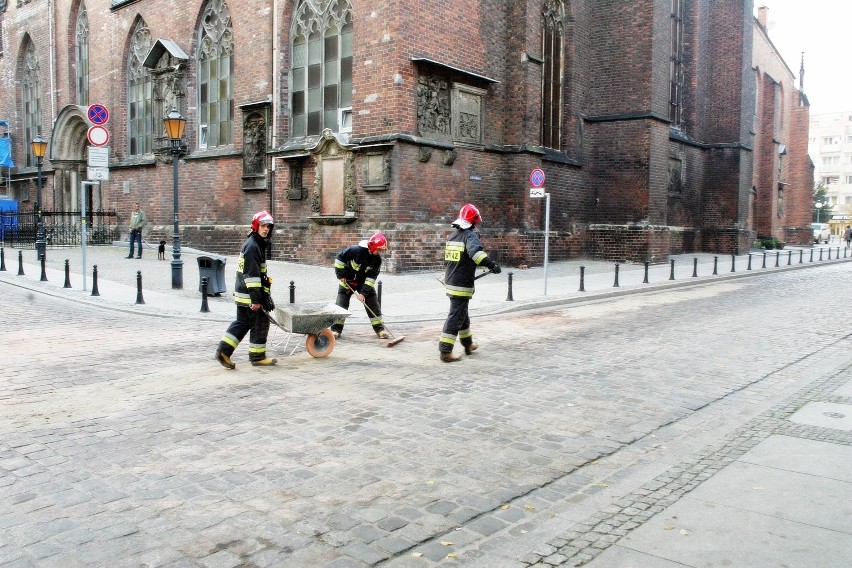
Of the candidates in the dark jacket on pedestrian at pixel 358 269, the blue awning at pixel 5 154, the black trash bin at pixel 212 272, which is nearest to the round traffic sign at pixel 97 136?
the black trash bin at pixel 212 272

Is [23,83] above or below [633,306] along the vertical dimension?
above

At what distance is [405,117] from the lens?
61.6 feet

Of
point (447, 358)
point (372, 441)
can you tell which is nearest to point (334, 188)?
point (447, 358)

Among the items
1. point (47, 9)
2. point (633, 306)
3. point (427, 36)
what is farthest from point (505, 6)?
point (47, 9)

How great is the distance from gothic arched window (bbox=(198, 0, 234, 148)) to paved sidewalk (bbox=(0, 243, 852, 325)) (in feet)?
15.0

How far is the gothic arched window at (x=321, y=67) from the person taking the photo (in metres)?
20.6

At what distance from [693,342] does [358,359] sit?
4957 millimetres

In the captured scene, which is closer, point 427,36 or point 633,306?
point 633,306

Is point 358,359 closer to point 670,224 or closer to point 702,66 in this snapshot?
point 670,224

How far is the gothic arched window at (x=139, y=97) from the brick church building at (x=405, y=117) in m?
0.11

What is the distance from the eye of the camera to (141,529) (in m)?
3.86

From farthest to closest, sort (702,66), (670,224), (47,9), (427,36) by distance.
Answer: (47,9)
(702,66)
(670,224)
(427,36)

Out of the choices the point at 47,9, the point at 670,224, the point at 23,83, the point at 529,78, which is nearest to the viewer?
the point at 529,78

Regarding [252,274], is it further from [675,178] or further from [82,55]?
[82,55]
